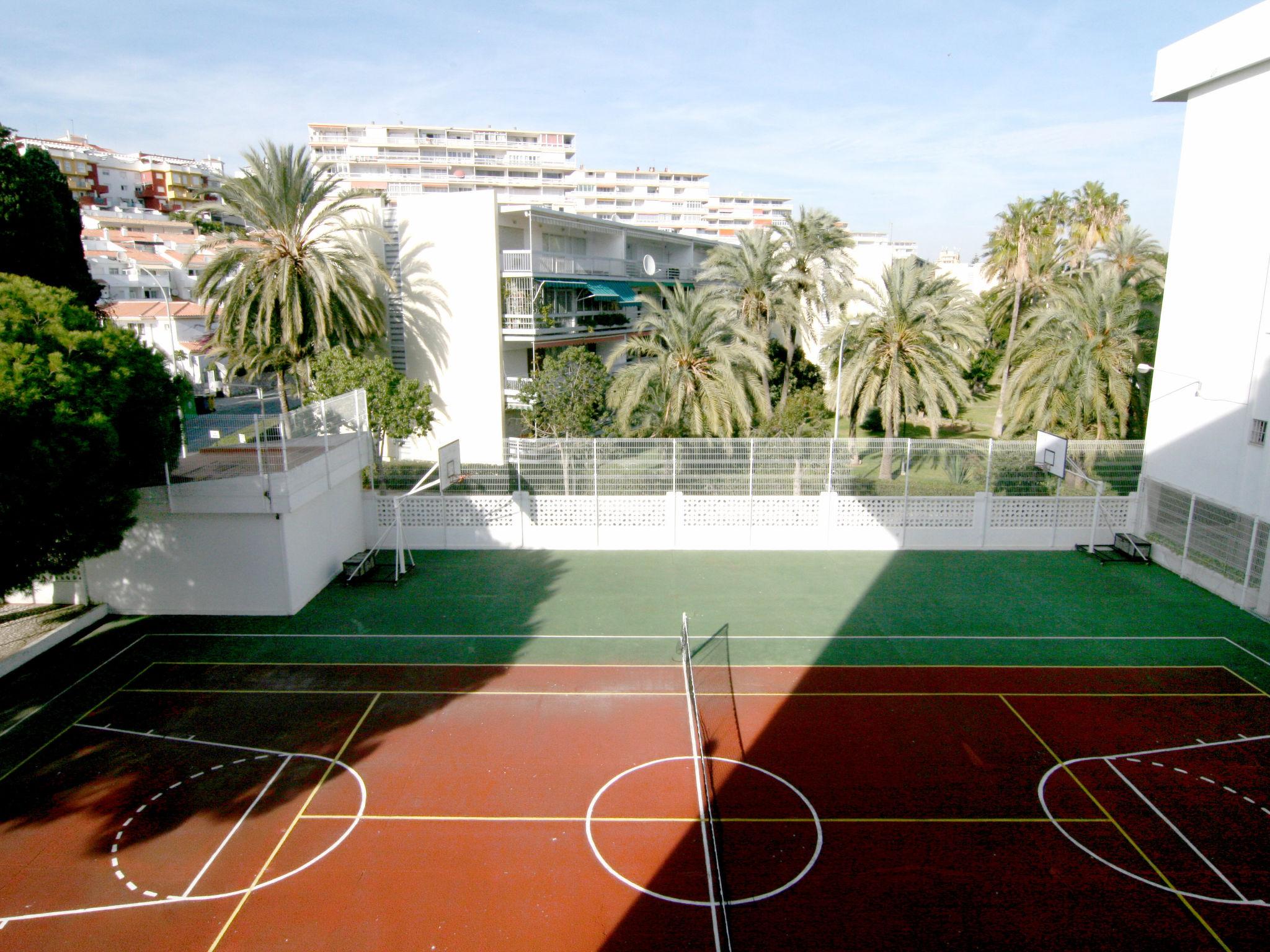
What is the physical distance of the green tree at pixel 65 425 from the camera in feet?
37.7

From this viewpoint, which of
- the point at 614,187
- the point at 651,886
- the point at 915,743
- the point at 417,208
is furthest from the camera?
the point at 614,187

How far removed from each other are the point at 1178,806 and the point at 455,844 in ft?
29.4

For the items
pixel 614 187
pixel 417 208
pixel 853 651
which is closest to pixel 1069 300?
pixel 853 651

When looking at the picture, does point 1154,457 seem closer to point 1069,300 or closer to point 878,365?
point 1069,300

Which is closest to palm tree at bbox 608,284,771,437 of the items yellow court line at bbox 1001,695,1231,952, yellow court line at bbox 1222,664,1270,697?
yellow court line at bbox 1001,695,1231,952

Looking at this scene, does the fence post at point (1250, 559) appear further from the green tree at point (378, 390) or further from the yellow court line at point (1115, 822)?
the green tree at point (378, 390)

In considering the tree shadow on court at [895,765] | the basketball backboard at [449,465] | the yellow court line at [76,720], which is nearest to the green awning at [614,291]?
the basketball backboard at [449,465]

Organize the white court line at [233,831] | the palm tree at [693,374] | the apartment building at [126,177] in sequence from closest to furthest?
the white court line at [233,831] < the palm tree at [693,374] < the apartment building at [126,177]

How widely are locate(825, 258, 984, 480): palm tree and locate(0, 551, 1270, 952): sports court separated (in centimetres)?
819

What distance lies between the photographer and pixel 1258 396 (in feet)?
54.0

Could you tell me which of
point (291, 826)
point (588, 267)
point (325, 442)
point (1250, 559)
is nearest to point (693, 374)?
point (325, 442)

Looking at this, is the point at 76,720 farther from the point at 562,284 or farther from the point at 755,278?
the point at 562,284

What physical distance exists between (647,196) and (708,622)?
298 feet

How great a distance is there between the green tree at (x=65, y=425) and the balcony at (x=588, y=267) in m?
17.5
